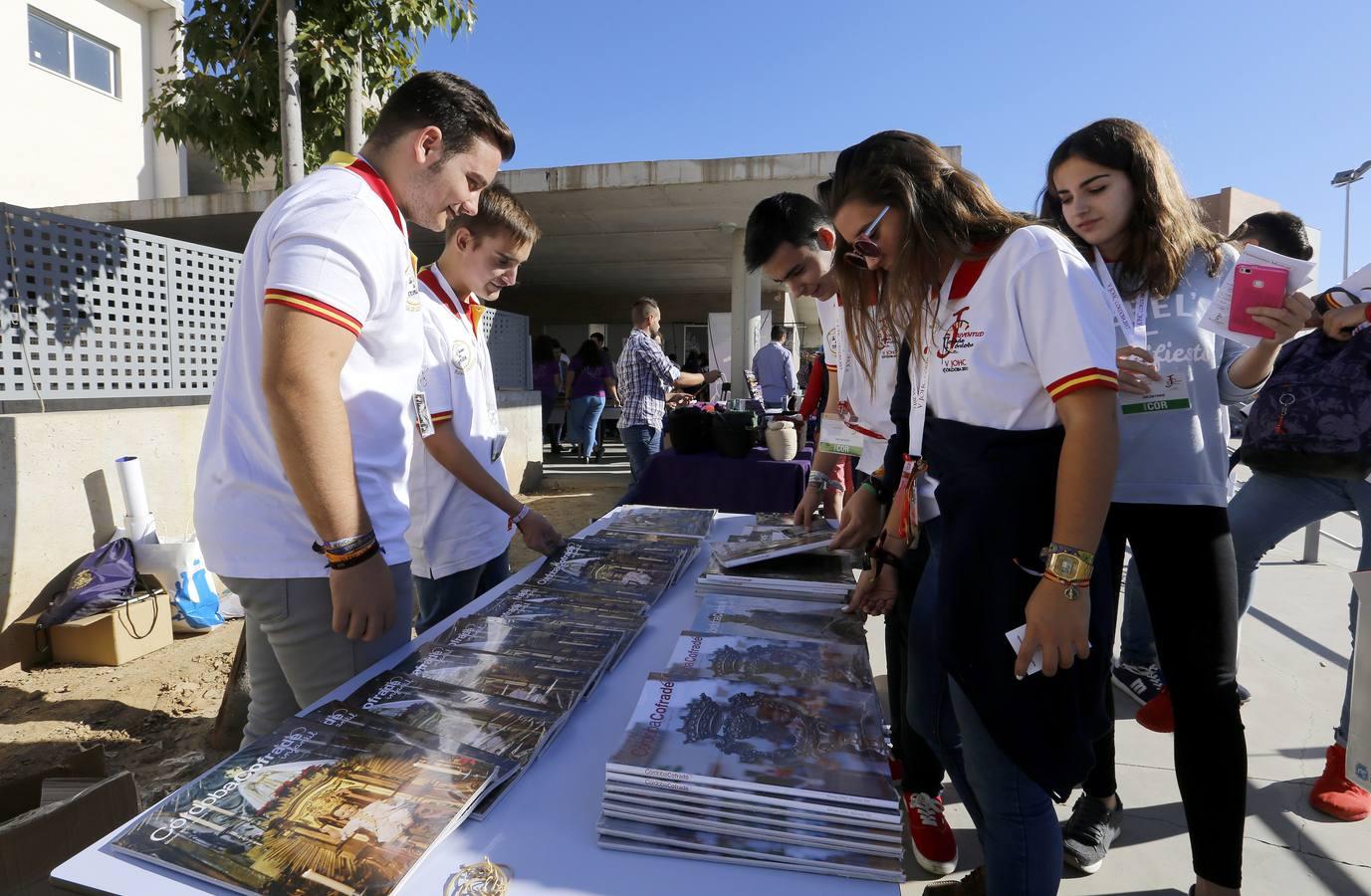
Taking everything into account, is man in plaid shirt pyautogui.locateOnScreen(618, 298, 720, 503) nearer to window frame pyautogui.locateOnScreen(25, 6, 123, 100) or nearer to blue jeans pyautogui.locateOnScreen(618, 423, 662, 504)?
blue jeans pyautogui.locateOnScreen(618, 423, 662, 504)

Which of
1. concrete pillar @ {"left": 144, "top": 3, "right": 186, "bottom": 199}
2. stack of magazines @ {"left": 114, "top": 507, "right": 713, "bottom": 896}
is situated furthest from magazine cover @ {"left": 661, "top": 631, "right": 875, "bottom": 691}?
concrete pillar @ {"left": 144, "top": 3, "right": 186, "bottom": 199}

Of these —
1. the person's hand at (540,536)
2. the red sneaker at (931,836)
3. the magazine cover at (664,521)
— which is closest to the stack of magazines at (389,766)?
the person's hand at (540,536)

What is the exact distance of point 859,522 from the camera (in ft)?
5.10

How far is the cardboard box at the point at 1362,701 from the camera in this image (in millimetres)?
919

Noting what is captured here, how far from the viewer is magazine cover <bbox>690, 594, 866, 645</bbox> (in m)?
1.17

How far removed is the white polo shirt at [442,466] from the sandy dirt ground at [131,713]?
1275 millimetres

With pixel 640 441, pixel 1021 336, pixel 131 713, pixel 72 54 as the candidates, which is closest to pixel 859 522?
pixel 1021 336

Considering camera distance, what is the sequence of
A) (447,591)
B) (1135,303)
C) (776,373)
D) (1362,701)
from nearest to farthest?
(1362,701), (1135,303), (447,591), (776,373)

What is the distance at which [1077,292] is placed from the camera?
0.92 m

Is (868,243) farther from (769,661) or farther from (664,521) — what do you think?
(664,521)

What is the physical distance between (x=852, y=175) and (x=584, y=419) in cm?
759

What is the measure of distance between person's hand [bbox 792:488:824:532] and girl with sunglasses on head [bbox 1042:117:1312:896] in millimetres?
666

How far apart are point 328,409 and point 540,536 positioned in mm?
771

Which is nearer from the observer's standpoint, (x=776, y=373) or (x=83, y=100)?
(x=776, y=373)
